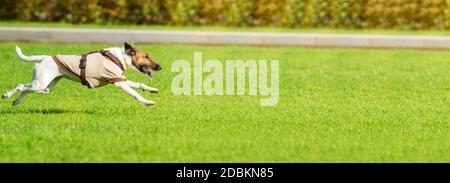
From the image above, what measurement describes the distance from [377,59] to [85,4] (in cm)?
668

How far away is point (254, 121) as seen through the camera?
10.2m

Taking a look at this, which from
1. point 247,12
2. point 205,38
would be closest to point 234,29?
point 247,12

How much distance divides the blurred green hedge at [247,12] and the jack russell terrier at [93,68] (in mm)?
9892

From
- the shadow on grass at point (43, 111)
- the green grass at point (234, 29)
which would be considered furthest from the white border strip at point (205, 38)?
the shadow on grass at point (43, 111)

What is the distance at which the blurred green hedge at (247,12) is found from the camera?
63.4 ft

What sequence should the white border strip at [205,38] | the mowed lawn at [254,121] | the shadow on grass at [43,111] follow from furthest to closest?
the white border strip at [205,38], the shadow on grass at [43,111], the mowed lawn at [254,121]

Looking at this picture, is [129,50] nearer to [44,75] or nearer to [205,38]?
[44,75]

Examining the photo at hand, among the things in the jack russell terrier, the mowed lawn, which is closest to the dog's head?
the jack russell terrier

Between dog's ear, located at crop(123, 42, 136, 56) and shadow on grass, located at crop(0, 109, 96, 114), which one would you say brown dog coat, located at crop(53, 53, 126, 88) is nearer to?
dog's ear, located at crop(123, 42, 136, 56)

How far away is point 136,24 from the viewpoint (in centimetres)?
1975

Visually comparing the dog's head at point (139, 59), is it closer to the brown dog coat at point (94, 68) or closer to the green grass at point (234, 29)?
the brown dog coat at point (94, 68)

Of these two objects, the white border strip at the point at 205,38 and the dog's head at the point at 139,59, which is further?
the white border strip at the point at 205,38

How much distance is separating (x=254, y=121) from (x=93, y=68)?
5.67 feet
